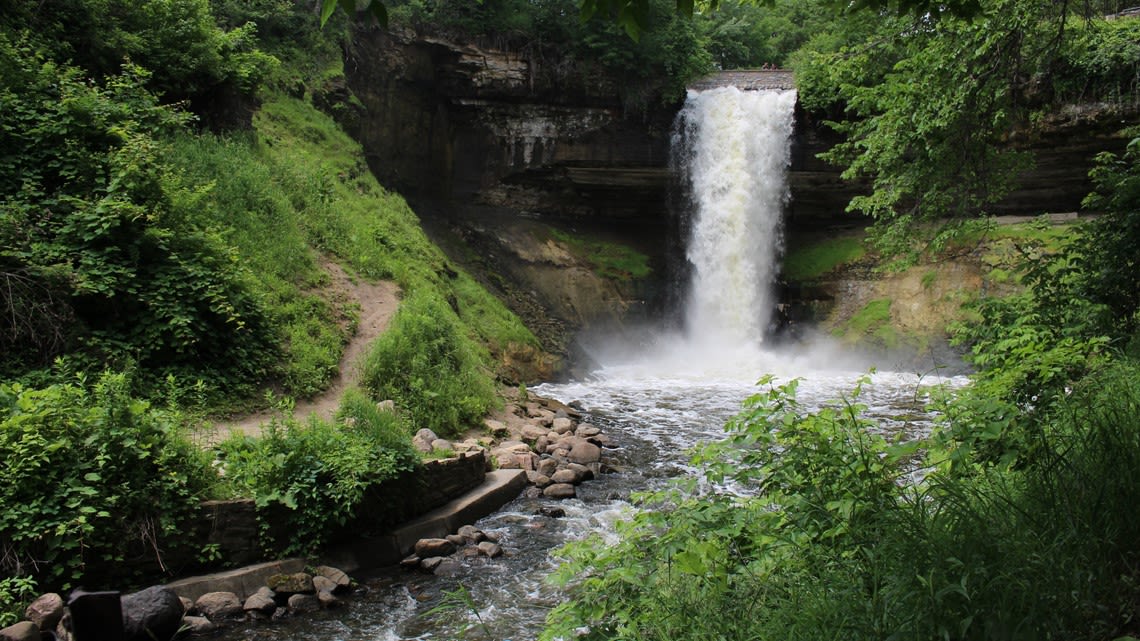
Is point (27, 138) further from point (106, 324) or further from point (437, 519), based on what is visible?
point (437, 519)

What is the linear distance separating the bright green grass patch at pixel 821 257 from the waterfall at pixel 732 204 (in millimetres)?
664

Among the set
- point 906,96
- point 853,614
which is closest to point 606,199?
point 906,96

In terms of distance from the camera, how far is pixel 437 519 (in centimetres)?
707

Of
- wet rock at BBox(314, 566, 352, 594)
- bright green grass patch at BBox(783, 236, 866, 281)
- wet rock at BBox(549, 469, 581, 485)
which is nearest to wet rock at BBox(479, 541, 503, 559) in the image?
wet rock at BBox(314, 566, 352, 594)

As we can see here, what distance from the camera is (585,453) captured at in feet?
31.8

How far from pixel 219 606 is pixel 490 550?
7.63ft

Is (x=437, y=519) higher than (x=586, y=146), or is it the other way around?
(x=586, y=146)

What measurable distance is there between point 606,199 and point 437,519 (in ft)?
52.9

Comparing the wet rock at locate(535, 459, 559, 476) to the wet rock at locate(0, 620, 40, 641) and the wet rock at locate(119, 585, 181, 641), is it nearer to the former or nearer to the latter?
the wet rock at locate(119, 585, 181, 641)

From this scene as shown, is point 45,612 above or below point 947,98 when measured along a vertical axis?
below

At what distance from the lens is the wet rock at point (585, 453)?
31.5 ft

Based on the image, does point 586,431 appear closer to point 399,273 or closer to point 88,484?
point 399,273

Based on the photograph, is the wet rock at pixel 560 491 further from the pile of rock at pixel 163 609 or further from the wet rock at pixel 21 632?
the wet rock at pixel 21 632

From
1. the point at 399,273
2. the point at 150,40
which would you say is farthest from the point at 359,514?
the point at 150,40
